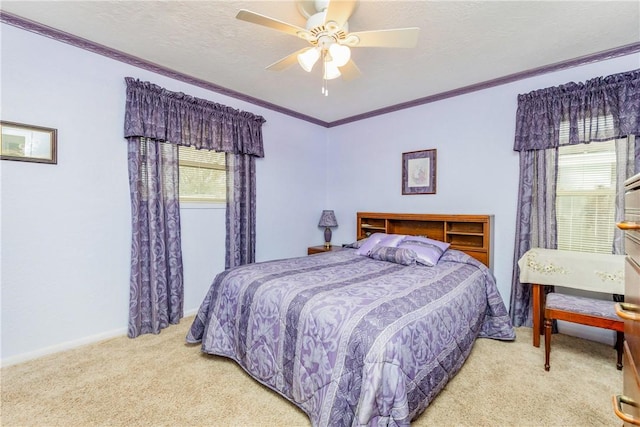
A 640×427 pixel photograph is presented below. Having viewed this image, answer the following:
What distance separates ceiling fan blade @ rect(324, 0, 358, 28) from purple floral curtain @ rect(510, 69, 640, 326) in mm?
2232

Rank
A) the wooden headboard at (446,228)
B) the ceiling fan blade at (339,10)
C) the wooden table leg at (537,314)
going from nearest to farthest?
the ceiling fan blade at (339,10) < the wooden table leg at (537,314) < the wooden headboard at (446,228)

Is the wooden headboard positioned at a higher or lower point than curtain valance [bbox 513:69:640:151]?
lower

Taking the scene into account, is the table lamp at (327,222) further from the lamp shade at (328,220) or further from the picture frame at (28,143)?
the picture frame at (28,143)

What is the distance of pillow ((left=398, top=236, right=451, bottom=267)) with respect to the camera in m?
2.74

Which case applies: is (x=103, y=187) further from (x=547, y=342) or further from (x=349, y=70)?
(x=547, y=342)

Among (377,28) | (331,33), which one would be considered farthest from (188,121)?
(377,28)

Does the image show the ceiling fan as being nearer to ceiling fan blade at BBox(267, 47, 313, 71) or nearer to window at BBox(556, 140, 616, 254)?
ceiling fan blade at BBox(267, 47, 313, 71)

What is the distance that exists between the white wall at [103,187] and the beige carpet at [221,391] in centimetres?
45

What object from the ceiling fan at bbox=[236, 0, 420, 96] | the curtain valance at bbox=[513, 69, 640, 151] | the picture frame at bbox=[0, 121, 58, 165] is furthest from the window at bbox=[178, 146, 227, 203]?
the curtain valance at bbox=[513, 69, 640, 151]

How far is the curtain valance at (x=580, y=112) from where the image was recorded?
2434 mm

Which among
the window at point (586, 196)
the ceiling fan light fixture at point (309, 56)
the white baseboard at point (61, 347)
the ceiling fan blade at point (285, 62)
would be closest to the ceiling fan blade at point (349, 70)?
the ceiling fan light fixture at point (309, 56)

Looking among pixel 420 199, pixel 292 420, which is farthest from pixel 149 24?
pixel 420 199

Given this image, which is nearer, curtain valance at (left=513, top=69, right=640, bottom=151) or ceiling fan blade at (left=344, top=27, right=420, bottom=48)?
ceiling fan blade at (left=344, top=27, right=420, bottom=48)

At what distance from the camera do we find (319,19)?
6.11 ft
